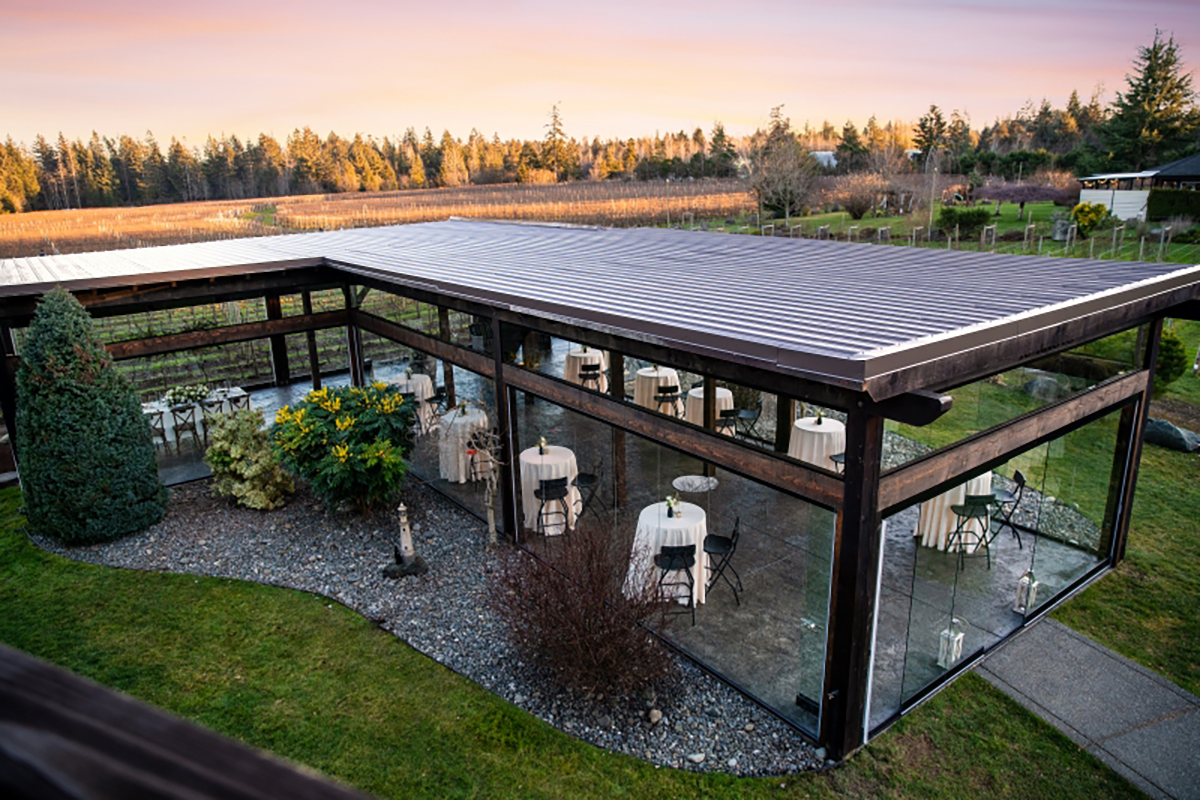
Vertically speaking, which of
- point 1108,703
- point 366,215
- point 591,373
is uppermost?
point 366,215

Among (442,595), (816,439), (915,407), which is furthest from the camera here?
(816,439)

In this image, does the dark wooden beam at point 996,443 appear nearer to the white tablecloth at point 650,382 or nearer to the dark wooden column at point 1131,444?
the dark wooden column at point 1131,444

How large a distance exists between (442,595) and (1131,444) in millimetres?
7665

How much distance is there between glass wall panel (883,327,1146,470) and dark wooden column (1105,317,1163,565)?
0.22m

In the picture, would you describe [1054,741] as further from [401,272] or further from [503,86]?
[503,86]

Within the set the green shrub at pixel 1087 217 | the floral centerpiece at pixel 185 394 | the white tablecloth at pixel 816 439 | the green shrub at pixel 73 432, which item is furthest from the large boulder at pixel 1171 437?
the green shrub at pixel 1087 217

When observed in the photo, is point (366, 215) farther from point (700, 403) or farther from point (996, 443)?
point (996, 443)

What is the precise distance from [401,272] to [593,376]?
9.66 feet

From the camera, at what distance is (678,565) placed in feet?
23.9

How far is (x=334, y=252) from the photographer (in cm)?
1297

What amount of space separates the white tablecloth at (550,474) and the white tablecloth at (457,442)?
146cm

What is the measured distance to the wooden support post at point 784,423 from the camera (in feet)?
32.4

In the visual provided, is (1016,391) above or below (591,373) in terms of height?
above

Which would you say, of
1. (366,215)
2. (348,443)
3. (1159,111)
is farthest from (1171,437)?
(1159,111)
